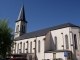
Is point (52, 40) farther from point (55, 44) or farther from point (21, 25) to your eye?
point (21, 25)

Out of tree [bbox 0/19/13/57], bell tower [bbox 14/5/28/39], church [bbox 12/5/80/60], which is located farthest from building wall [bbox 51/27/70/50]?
bell tower [bbox 14/5/28/39]

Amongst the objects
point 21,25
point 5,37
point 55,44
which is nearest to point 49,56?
point 55,44

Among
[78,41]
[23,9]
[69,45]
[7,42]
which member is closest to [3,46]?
[7,42]

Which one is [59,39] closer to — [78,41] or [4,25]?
[78,41]

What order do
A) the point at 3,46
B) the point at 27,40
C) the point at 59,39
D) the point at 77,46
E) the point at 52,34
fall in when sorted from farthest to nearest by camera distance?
the point at 27,40
the point at 52,34
the point at 59,39
the point at 77,46
the point at 3,46

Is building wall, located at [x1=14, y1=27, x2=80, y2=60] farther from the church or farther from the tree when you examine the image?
the tree

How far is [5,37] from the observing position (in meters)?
21.0

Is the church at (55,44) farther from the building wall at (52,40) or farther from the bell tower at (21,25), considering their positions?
the bell tower at (21,25)

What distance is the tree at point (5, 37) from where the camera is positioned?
20.8 meters

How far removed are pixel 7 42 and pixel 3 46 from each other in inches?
40.3

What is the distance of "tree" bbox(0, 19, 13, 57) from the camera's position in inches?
818

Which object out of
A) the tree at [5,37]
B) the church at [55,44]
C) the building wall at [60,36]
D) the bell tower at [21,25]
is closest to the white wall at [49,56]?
the church at [55,44]

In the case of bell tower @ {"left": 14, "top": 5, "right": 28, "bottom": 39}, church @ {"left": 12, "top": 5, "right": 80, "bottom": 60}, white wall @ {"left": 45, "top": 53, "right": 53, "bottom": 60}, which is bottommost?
white wall @ {"left": 45, "top": 53, "right": 53, "bottom": 60}

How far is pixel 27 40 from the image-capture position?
41625 mm
